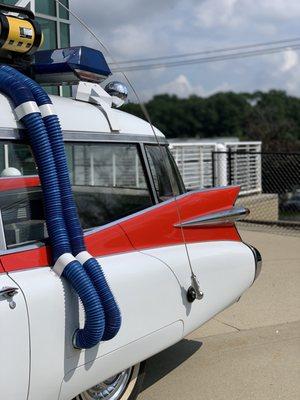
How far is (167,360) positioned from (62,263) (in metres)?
2.31

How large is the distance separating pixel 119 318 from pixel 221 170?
11401 millimetres

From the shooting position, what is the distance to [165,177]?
3818 mm

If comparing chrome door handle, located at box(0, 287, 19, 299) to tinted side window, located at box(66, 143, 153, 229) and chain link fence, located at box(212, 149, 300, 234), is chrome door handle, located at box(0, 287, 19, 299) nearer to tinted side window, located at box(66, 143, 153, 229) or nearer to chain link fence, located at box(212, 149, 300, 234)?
tinted side window, located at box(66, 143, 153, 229)

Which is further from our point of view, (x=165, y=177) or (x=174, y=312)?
(x=165, y=177)

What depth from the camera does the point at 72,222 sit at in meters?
2.89

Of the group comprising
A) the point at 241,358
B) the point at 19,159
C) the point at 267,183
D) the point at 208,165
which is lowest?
the point at 241,358

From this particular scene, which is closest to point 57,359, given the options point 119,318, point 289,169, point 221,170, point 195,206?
point 119,318

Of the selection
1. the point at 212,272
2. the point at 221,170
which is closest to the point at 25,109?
the point at 212,272

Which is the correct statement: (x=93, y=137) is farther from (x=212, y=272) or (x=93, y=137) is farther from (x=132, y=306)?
(x=212, y=272)

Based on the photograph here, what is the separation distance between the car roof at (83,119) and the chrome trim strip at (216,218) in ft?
2.09

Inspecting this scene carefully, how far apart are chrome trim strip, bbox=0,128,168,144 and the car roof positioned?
0.01 meters

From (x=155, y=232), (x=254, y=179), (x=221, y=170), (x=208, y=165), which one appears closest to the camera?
(x=155, y=232)

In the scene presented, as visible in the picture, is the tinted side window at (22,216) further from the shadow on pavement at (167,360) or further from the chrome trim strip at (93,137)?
the shadow on pavement at (167,360)

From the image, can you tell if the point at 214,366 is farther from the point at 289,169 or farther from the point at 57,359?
the point at 289,169
